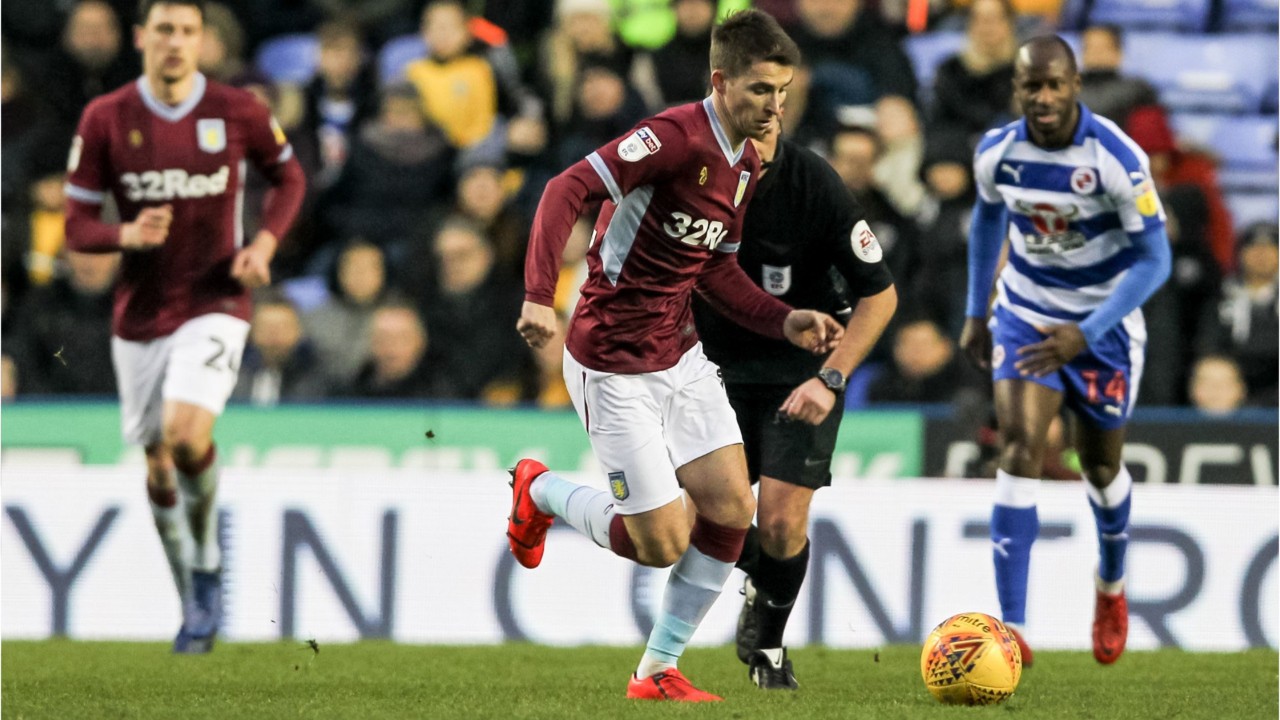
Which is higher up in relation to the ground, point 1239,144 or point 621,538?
point 1239,144

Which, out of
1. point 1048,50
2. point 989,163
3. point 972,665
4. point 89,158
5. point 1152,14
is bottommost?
point 972,665

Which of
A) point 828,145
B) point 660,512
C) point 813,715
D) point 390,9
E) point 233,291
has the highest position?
point 390,9

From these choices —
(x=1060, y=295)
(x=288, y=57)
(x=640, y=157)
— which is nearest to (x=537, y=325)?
(x=640, y=157)

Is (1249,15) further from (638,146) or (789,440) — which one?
(638,146)

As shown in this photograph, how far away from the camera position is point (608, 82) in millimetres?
12344

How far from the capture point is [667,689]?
611 centimetres

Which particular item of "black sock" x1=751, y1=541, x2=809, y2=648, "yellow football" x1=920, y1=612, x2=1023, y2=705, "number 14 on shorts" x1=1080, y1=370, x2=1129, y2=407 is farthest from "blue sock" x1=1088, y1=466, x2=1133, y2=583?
"yellow football" x1=920, y1=612, x2=1023, y2=705

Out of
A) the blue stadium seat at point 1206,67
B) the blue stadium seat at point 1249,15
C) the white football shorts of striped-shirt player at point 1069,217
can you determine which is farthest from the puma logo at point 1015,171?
the blue stadium seat at point 1249,15

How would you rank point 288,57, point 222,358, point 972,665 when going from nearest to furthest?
point 972,665 → point 222,358 → point 288,57

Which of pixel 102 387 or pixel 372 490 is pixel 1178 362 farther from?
pixel 102 387

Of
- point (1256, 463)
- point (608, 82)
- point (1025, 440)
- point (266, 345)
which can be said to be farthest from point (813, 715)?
point (608, 82)

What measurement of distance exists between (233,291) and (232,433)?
1.94 metres

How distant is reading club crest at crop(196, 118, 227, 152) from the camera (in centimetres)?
816

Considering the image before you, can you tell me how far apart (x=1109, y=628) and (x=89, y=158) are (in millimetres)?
4837
